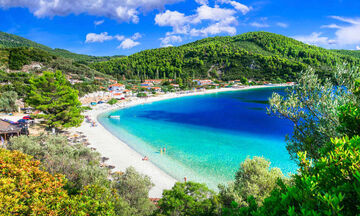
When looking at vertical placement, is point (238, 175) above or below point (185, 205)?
→ below

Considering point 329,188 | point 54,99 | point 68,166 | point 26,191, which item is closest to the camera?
point 329,188

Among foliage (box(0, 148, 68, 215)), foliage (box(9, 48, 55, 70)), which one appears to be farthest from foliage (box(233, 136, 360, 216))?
foliage (box(9, 48, 55, 70))

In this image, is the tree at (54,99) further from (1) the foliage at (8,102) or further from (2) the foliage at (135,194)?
(1) the foliage at (8,102)

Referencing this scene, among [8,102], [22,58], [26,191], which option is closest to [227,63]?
[22,58]

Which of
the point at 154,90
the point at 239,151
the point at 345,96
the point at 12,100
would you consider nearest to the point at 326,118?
the point at 345,96

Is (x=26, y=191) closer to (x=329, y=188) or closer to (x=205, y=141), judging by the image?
(x=329, y=188)
